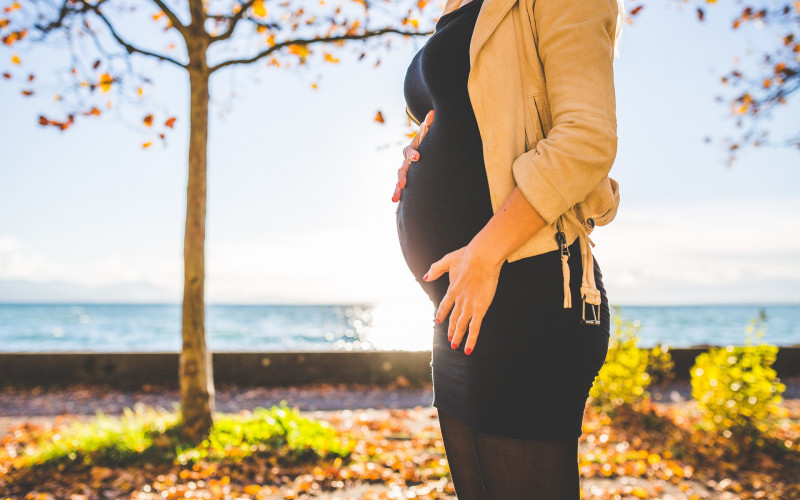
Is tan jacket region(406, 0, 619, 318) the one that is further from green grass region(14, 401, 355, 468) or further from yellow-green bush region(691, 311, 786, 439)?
yellow-green bush region(691, 311, 786, 439)

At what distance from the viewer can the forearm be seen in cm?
94

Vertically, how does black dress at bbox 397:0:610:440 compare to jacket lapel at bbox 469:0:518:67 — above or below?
below

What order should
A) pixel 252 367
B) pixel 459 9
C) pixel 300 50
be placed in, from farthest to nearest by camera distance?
pixel 252 367, pixel 300 50, pixel 459 9

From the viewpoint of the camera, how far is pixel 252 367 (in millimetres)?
8352

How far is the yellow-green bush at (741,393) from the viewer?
15.3ft

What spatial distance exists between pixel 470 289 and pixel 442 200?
0.26 m

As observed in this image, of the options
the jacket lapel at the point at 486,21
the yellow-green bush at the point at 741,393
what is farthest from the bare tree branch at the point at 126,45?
the yellow-green bush at the point at 741,393

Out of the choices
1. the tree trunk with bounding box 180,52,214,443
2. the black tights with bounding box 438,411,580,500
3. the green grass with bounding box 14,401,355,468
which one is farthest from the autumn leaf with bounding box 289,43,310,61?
the black tights with bounding box 438,411,580,500

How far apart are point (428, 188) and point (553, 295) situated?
1.31 ft

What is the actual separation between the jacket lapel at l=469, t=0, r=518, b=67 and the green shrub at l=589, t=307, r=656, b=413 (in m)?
5.36

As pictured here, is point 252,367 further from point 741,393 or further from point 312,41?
point 741,393

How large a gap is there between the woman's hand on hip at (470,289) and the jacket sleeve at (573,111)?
0.14 meters

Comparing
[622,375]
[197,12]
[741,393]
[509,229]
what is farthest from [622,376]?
[197,12]

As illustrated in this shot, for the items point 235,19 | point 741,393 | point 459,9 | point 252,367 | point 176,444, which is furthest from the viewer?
point 252,367
